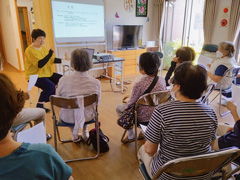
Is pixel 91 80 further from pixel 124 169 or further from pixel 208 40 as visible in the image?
pixel 208 40

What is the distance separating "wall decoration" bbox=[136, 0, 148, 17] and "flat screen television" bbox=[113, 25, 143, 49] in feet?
1.62

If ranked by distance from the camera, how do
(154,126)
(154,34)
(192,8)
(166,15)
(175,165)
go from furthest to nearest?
(154,34), (166,15), (192,8), (154,126), (175,165)

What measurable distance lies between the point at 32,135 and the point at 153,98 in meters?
1.03

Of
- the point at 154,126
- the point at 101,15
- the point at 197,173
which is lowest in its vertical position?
the point at 197,173

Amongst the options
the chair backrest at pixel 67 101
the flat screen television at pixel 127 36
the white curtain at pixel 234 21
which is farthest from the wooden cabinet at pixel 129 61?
the chair backrest at pixel 67 101

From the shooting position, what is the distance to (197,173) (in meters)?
1.01

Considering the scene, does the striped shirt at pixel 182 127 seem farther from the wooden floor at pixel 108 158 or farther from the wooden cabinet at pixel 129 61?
the wooden cabinet at pixel 129 61

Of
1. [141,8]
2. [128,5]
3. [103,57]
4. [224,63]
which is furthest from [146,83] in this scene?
[141,8]

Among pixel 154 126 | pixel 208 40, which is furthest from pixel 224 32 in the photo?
pixel 154 126

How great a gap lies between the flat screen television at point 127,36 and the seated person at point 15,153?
479 cm

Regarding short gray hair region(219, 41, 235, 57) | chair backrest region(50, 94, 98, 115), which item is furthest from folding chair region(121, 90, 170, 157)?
short gray hair region(219, 41, 235, 57)

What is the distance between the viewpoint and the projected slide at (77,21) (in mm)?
4185

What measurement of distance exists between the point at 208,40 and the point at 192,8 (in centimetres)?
113

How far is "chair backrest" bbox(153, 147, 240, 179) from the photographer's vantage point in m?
0.88
